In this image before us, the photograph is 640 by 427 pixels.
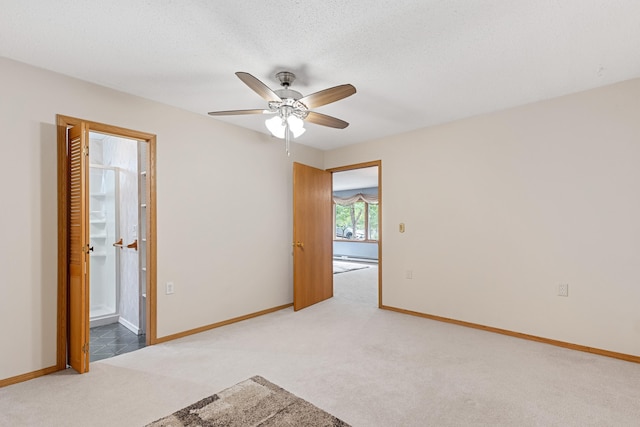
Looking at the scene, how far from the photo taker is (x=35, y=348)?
7.80ft

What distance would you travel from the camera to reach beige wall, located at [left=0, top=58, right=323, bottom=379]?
2314 millimetres

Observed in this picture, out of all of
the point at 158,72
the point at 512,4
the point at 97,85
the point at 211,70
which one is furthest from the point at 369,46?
the point at 97,85

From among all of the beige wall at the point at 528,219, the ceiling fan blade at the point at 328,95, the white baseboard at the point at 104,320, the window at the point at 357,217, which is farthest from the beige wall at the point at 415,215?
the window at the point at 357,217

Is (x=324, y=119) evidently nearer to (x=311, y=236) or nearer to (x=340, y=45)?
(x=340, y=45)

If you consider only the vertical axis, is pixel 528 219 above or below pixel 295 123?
below

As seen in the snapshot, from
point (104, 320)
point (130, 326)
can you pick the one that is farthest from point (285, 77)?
point (104, 320)

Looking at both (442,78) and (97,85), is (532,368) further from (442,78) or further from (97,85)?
(97,85)

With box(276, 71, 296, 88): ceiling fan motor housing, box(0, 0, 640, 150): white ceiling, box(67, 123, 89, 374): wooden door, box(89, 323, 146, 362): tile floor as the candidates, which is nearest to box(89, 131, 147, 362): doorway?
box(89, 323, 146, 362): tile floor

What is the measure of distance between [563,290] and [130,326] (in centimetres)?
458

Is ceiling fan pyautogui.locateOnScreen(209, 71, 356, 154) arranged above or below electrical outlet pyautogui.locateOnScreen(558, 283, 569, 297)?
above

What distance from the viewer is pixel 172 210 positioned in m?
3.20

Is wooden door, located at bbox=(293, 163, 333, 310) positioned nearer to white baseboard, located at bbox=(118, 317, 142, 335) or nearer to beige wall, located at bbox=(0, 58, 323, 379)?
beige wall, located at bbox=(0, 58, 323, 379)

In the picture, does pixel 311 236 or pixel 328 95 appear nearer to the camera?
pixel 328 95

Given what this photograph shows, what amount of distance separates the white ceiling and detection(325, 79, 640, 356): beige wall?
405mm
